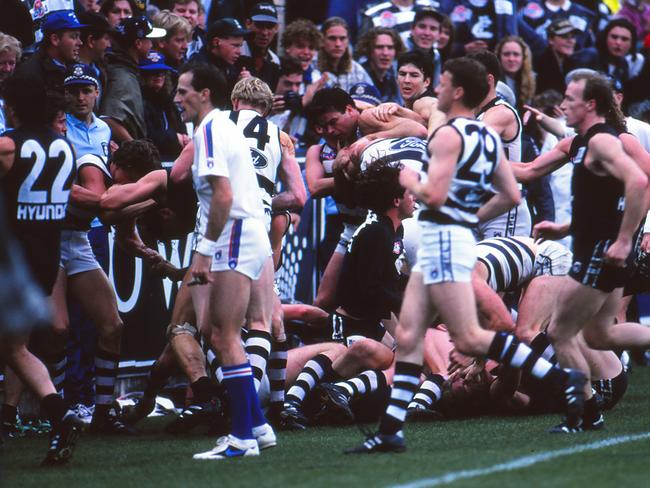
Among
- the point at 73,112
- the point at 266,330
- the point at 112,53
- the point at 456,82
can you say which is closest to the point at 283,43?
the point at 112,53

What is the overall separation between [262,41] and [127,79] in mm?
2191

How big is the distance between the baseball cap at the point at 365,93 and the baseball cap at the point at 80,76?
2.97 m

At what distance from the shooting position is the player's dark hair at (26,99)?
7957mm

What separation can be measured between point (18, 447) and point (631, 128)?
5570mm

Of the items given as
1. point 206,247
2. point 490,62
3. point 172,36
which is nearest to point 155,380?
point 206,247

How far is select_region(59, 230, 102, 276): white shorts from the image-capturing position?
9.57 meters

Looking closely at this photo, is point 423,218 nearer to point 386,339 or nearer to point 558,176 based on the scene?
point 386,339

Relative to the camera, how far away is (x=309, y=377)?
32.1 feet

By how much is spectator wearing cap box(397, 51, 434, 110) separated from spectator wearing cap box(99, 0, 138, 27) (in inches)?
97.4

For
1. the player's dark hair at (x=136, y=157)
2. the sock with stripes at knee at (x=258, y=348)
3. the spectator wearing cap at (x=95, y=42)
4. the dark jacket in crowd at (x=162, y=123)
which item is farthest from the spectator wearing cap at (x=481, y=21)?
the sock with stripes at knee at (x=258, y=348)

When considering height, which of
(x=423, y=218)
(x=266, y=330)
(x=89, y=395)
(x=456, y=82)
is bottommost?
(x=89, y=395)

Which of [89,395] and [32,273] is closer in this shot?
[32,273]

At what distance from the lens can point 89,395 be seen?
10.7 meters

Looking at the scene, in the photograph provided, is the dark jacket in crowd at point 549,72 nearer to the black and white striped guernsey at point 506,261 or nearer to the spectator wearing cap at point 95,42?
the black and white striped guernsey at point 506,261
